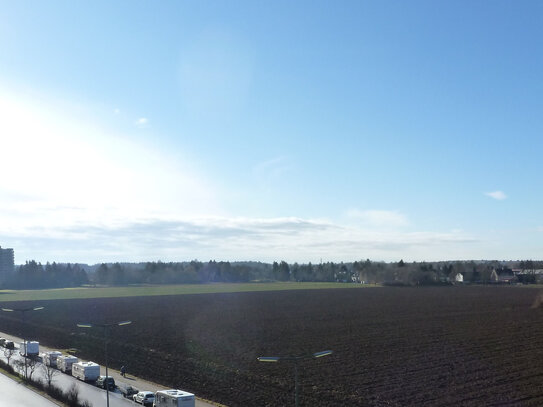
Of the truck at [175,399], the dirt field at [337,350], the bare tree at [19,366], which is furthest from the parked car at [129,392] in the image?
the bare tree at [19,366]

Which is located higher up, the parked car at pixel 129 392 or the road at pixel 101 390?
the parked car at pixel 129 392

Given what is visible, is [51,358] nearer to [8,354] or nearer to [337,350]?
[8,354]

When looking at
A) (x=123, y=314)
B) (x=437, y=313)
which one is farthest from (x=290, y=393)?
(x=123, y=314)

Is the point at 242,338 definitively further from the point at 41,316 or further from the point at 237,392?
the point at 41,316

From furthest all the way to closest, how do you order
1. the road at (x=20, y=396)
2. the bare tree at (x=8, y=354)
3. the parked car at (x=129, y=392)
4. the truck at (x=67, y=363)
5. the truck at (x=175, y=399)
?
the bare tree at (x=8, y=354) → the truck at (x=67, y=363) → the parked car at (x=129, y=392) → the road at (x=20, y=396) → the truck at (x=175, y=399)

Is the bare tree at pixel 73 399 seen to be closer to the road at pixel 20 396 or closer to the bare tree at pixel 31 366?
the road at pixel 20 396

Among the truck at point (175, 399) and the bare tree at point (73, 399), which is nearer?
the truck at point (175, 399)

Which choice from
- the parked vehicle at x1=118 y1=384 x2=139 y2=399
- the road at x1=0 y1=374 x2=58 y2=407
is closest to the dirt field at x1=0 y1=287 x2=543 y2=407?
the parked vehicle at x1=118 y1=384 x2=139 y2=399
